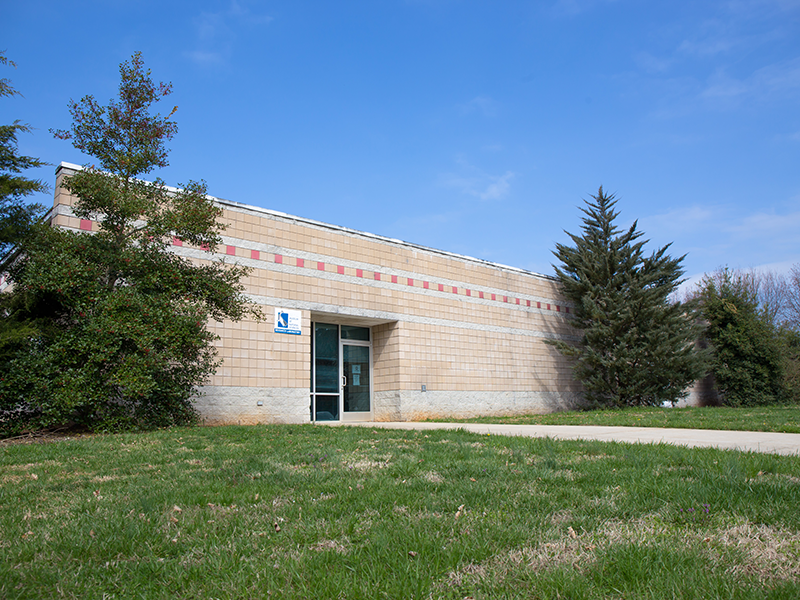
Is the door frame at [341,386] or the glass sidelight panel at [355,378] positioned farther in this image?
the glass sidelight panel at [355,378]

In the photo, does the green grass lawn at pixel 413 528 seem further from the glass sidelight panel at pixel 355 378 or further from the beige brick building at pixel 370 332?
the glass sidelight panel at pixel 355 378

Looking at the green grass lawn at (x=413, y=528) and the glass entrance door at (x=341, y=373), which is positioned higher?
the glass entrance door at (x=341, y=373)

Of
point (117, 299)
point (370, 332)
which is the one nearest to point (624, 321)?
point (370, 332)

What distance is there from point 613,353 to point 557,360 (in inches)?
95.5

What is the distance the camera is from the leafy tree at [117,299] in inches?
360

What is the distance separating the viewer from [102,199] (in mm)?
10133

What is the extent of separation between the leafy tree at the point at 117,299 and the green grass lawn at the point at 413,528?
12.7 feet

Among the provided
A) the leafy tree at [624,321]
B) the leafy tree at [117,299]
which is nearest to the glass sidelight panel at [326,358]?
the leafy tree at [117,299]

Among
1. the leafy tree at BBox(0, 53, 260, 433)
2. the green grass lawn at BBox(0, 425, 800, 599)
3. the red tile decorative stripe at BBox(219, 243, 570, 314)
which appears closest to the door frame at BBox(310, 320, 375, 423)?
the red tile decorative stripe at BBox(219, 243, 570, 314)

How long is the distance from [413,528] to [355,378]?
1377 centimetres

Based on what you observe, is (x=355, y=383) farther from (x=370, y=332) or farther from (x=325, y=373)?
(x=370, y=332)

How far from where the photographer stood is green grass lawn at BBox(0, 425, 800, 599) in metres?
2.36

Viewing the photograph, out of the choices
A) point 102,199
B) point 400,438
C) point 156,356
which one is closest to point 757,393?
point 400,438

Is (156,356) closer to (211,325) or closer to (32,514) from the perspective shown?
(211,325)
